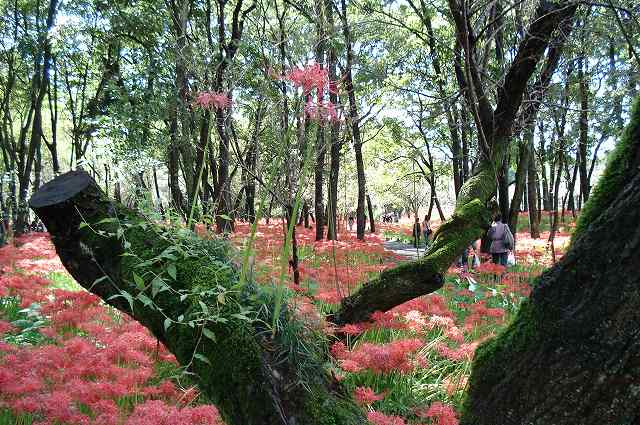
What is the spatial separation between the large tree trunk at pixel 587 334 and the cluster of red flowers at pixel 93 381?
1.52m

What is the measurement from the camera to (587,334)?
111cm

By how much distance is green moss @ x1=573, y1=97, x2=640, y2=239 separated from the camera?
51.1 inches

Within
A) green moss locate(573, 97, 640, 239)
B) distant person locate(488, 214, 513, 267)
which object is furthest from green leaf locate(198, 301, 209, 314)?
distant person locate(488, 214, 513, 267)

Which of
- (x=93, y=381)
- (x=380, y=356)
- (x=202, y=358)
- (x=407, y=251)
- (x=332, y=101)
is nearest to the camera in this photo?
(x=202, y=358)

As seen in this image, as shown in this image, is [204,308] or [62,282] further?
[62,282]

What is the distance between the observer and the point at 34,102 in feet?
42.9

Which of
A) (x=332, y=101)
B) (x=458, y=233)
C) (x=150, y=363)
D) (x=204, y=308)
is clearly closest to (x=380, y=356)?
(x=458, y=233)

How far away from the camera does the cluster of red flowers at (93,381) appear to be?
2.74 m

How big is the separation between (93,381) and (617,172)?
3728mm

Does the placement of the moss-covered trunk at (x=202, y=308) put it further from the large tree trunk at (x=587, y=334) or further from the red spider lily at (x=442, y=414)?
the red spider lily at (x=442, y=414)

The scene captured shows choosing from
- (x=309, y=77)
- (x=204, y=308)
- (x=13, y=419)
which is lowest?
(x=13, y=419)

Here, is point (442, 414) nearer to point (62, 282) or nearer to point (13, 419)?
point (13, 419)

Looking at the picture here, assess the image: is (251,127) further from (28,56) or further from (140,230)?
(140,230)

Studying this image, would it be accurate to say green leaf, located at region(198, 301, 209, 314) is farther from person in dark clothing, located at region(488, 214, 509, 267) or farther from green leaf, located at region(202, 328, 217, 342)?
person in dark clothing, located at region(488, 214, 509, 267)
